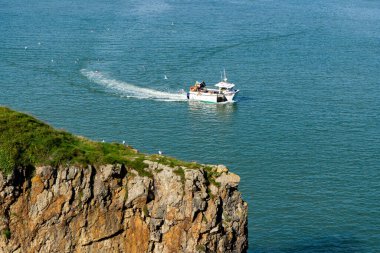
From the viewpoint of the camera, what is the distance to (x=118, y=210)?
28.0 metres

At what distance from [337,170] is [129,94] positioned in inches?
1393

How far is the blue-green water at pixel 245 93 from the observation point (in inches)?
2279

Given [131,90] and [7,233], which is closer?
[7,233]

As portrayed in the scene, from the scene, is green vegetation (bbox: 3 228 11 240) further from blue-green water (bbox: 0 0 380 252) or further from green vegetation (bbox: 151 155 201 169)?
blue-green water (bbox: 0 0 380 252)

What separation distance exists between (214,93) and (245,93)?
4069 millimetres

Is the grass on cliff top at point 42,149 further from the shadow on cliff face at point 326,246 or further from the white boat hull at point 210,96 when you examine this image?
the white boat hull at point 210,96

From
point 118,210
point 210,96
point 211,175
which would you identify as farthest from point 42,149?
point 210,96

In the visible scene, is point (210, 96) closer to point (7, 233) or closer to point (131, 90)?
point (131, 90)

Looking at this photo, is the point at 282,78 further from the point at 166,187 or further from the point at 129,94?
the point at 166,187

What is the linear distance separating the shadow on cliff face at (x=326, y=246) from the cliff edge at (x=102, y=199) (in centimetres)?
2130

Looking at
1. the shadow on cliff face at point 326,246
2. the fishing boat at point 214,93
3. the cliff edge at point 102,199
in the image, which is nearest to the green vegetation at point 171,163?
the cliff edge at point 102,199

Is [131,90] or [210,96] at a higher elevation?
[131,90]

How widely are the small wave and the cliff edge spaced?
6321 cm

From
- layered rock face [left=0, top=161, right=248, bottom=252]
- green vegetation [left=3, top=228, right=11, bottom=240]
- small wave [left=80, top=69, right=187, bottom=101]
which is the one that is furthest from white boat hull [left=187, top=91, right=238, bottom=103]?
green vegetation [left=3, top=228, right=11, bottom=240]
